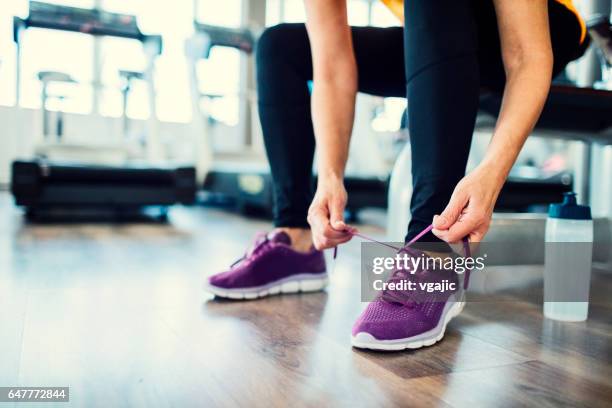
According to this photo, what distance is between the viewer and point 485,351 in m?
0.78

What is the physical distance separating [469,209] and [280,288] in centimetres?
54

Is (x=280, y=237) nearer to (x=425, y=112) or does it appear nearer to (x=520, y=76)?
(x=425, y=112)

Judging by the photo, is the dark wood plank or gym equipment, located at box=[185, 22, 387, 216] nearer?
the dark wood plank

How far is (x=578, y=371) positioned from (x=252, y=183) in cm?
230

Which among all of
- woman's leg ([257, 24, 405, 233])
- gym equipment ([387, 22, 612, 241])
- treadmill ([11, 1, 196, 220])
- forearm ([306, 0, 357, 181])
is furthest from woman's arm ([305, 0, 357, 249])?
treadmill ([11, 1, 196, 220])

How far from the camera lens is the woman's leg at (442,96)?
0.79m

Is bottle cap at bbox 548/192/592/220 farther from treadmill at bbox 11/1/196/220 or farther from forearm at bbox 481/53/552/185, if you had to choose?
treadmill at bbox 11/1/196/220

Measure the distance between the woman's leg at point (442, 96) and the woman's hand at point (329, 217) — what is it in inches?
4.6

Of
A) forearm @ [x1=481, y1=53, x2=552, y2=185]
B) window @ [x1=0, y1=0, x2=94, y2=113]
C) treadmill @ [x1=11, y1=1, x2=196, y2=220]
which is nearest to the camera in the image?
forearm @ [x1=481, y1=53, x2=552, y2=185]

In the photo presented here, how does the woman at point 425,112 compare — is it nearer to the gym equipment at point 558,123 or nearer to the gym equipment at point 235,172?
the gym equipment at point 558,123

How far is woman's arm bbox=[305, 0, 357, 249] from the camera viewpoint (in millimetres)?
906

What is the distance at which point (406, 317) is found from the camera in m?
0.78

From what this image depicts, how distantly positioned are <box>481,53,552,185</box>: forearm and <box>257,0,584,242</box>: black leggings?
0.21ft

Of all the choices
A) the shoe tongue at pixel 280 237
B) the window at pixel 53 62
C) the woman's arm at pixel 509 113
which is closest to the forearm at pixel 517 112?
the woman's arm at pixel 509 113
